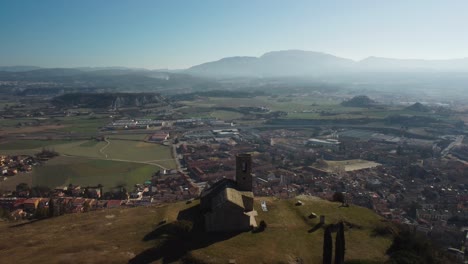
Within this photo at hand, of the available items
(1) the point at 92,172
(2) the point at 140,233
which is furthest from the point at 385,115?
(2) the point at 140,233

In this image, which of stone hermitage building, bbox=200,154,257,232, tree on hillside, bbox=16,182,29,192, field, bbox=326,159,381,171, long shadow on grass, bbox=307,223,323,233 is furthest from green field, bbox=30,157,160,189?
long shadow on grass, bbox=307,223,323,233

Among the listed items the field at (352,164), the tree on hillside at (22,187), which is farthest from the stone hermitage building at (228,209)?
the field at (352,164)

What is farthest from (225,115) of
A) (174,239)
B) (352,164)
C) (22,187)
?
(174,239)

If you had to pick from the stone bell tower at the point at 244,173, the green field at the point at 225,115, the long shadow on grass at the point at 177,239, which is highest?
the stone bell tower at the point at 244,173

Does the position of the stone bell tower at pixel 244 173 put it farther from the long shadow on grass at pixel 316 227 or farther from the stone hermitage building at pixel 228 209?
the long shadow on grass at pixel 316 227

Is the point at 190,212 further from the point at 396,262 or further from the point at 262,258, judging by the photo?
the point at 396,262

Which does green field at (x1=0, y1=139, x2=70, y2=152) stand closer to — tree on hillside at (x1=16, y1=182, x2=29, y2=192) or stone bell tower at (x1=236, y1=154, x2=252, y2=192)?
tree on hillside at (x1=16, y1=182, x2=29, y2=192)

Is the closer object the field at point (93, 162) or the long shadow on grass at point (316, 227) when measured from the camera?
the long shadow on grass at point (316, 227)
